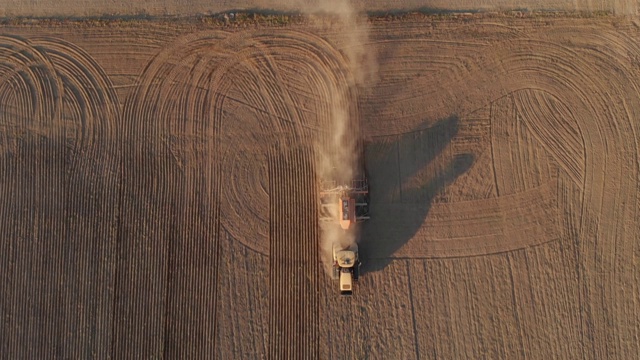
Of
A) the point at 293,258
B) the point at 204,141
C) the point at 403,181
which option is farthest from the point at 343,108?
the point at 293,258

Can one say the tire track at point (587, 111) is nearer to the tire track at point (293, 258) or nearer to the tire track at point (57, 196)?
the tire track at point (293, 258)

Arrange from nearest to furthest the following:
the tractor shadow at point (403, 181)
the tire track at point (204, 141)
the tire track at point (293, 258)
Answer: the tire track at point (293, 258) < the tire track at point (204, 141) < the tractor shadow at point (403, 181)

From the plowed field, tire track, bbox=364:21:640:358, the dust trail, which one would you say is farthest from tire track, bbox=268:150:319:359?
tire track, bbox=364:21:640:358

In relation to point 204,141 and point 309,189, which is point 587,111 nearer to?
point 309,189

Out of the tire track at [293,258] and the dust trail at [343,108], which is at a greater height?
the dust trail at [343,108]

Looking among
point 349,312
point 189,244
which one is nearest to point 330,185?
point 349,312

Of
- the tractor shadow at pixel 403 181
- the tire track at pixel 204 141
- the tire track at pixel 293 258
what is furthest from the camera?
the tractor shadow at pixel 403 181

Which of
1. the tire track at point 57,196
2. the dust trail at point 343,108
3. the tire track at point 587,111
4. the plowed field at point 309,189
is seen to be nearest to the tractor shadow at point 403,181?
the plowed field at point 309,189

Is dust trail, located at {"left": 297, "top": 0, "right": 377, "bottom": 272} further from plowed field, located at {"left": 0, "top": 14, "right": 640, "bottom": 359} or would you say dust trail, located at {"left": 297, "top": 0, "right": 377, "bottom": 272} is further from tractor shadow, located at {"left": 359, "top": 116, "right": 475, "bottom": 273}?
tractor shadow, located at {"left": 359, "top": 116, "right": 475, "bottom": 273}
